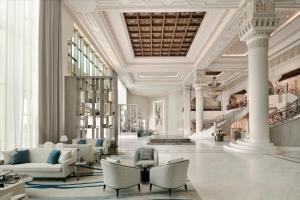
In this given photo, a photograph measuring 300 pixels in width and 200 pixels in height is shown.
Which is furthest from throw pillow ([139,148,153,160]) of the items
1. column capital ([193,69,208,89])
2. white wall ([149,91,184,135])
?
white wall ([149,91,184,135])

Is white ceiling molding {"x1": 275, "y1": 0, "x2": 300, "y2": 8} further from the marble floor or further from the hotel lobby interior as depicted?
the marble floor

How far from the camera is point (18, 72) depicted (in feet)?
25.0

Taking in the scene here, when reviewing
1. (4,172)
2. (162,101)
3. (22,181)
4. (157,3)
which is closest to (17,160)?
(4,172)

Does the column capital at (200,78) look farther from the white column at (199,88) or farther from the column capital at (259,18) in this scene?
the column capital at (259,18)

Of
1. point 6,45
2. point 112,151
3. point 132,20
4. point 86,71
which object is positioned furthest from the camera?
point 86,71

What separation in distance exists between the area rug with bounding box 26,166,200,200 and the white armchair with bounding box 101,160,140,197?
6.5 inches

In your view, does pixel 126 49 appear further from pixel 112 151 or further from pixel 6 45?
pixel 6 45

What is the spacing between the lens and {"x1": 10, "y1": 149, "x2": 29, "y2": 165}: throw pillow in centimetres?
693

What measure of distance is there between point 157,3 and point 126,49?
6860 mm

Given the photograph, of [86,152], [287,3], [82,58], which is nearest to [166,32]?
[82,58]

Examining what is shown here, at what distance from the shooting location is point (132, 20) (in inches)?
Answer: 503

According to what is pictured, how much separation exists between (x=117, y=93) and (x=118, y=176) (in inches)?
259

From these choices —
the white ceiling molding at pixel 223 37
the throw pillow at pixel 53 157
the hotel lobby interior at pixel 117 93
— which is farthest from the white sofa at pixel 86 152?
the white ceiling molding at pixel 223 37

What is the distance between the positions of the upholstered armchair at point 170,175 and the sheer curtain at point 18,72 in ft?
12.8
